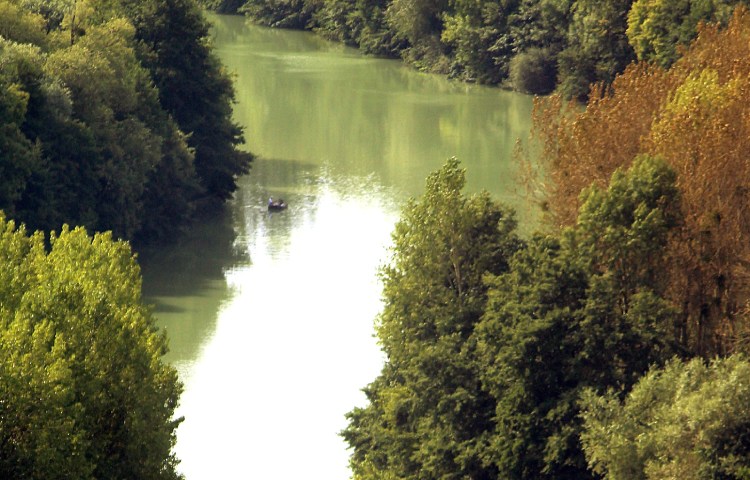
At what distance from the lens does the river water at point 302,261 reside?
36.9 m

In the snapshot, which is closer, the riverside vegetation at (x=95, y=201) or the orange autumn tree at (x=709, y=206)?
the riverside vegetation at (x=95, y=201)

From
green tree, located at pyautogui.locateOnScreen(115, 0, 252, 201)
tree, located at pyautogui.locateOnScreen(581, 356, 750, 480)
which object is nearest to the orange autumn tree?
tree, located at pyautogui.locateOnScreen(581, 356, 750, 480)

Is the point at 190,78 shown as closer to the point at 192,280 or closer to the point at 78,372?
the point at 192,280

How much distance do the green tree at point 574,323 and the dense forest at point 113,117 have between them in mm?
17910

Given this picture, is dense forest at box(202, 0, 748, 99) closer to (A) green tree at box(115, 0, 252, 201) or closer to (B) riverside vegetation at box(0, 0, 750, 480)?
(A) green tree at box(115, 0, 252, 201)

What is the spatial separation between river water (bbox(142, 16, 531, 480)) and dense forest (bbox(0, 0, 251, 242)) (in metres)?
1.86

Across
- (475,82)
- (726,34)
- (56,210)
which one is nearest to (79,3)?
(56,210)

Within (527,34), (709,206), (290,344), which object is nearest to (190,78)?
(290,344)

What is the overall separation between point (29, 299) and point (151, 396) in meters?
2.56

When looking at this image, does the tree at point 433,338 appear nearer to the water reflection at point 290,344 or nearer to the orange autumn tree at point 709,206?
the water reflection at point 290,344

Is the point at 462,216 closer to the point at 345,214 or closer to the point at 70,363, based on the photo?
the point at 70,363

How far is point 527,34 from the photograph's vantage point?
83.4 meters

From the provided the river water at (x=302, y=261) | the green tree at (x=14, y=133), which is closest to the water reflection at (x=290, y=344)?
the river water at (x=302, y=261)

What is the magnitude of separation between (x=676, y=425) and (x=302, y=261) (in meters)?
25.3
